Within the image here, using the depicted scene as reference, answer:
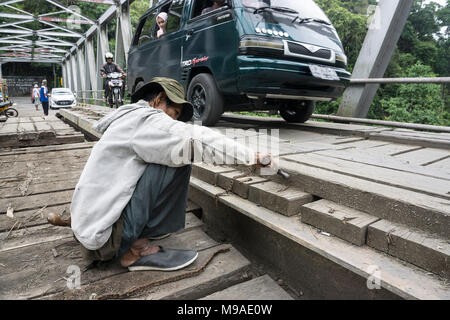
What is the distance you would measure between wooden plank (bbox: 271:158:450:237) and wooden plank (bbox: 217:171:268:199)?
0.22 meters

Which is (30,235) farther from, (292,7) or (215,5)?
(292,7)

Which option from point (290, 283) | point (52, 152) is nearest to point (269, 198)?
point (290, 283)

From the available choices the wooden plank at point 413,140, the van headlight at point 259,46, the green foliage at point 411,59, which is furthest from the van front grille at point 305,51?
the green foliage at point 411,59

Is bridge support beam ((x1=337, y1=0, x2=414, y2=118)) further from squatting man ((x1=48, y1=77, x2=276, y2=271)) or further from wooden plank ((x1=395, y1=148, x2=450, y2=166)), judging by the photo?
squatting man ((x1=48, y1=77, x2=276, y2=271))

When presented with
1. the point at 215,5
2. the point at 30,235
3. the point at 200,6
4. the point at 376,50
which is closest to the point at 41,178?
the point at 30,235

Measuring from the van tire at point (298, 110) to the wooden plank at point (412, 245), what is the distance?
3.22 m

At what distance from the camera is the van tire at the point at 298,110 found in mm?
4477

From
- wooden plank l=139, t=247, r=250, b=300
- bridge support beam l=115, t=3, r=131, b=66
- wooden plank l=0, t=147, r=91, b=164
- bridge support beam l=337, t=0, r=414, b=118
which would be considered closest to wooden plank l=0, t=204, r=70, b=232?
wooden plank l=139, t=247, r=250, b=300

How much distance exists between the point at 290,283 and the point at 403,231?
27.1 inches

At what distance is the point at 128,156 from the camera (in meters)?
1.52

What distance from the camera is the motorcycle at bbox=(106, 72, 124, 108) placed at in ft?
27.2

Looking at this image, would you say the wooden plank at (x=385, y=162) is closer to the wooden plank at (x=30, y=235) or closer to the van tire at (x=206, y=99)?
the wooden plank at (x=30, y=235)

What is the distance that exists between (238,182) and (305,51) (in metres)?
2.04

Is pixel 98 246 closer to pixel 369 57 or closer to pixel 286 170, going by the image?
pixel 286 170
